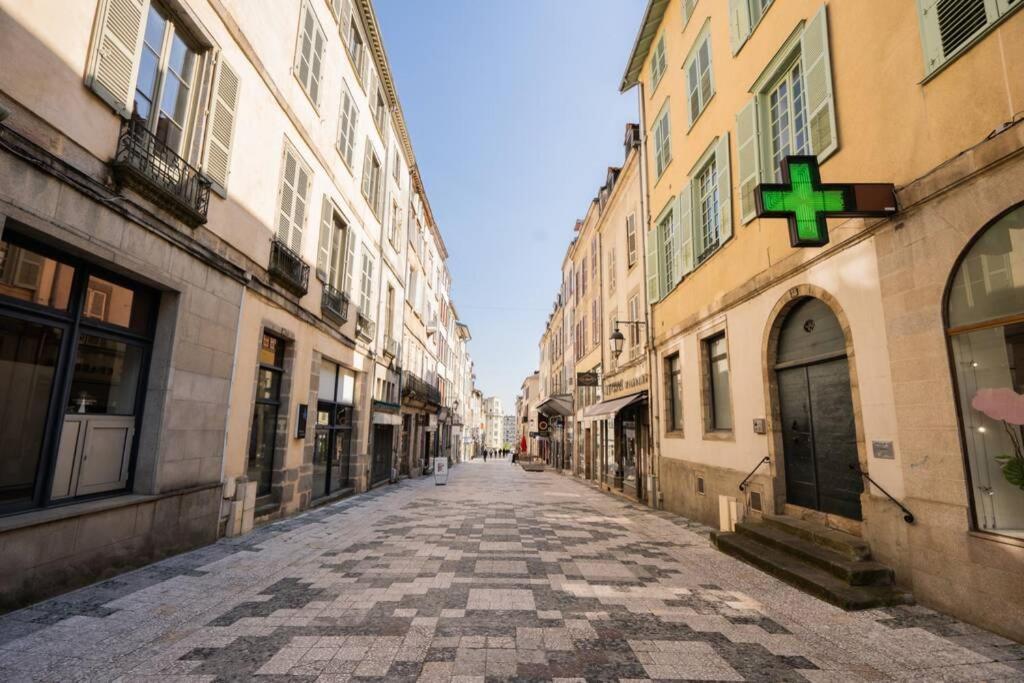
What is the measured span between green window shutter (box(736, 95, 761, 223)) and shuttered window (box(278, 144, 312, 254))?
849 cm

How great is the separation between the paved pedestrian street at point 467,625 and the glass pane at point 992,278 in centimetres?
278

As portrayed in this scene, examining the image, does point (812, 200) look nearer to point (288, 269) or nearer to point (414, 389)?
point (288, 269)

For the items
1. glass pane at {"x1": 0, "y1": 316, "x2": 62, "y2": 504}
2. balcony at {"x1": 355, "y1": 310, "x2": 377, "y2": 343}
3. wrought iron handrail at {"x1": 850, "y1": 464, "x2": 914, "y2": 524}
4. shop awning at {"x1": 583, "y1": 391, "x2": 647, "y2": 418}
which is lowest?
wrought iron handrail at {"x1": 850, "y1": 464, "x2": 914, "y2": 524}

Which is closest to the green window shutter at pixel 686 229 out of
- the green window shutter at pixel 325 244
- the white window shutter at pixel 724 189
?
the white window shutter at pixel 724 189

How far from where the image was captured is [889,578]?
5.14 meters

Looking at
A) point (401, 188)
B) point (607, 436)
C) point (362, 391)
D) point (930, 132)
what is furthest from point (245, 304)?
point (607, 436)

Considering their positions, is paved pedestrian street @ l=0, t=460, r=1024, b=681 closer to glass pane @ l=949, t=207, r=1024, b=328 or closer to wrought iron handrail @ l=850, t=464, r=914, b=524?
wrought iron handrail @ l=850, t=464, r=914, b=524

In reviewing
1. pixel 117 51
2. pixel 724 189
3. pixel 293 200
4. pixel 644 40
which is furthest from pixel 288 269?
pixel 644 40

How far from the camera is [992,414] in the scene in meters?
4.35

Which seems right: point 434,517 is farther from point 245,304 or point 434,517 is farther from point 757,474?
point 757,474

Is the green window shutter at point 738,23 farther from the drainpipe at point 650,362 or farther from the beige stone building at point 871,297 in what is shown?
the drainpipe at point 650,362

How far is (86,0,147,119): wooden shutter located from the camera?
5.07 meters

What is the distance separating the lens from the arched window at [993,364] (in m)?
4.28

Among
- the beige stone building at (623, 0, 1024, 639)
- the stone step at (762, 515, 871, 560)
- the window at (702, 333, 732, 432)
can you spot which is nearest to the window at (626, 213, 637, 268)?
the beige stone building at (623, 0, 1024, 639)
